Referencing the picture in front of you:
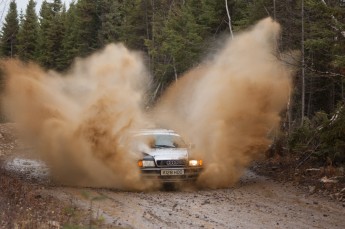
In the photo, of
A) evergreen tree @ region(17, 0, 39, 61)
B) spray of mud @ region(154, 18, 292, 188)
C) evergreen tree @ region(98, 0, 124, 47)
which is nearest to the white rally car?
spray of mud @ region(154, 18, 292, 188)

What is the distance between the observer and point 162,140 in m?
14.2

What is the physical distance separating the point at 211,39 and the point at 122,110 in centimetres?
1812

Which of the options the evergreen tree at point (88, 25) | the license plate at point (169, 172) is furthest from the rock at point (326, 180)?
the evergreen tree at point (88, 25)

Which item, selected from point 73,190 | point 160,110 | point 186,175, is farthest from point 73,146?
point 160,110

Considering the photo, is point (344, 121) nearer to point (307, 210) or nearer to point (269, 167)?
point (307, 210)

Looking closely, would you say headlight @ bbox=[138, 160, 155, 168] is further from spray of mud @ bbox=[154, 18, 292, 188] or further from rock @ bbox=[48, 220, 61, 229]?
rock @ bbox=[48, 220, 61, 229]

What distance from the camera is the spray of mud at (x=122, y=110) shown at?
1373 cm

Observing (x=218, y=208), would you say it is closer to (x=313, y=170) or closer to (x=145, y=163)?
(x=145, y=163)

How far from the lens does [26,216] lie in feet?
26.3

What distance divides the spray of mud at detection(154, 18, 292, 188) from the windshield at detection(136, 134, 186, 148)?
60 cm

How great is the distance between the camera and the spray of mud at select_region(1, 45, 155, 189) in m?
13.5

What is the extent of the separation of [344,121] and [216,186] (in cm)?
385

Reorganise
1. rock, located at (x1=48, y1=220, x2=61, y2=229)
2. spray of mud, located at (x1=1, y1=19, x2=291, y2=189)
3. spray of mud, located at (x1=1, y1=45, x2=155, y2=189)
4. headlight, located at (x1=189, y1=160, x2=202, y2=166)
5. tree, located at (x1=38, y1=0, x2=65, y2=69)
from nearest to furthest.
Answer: rock, located at (x1=48, y1=220, x2=61, y2=229)
headlight, located at (x1=189, y1=160, x2=202, y2=166)
spray of mud, located at (x1=1, y1=45, x2=155, y2=189)
spray of mud, located at (x1=1, y1=19, x2=291, y2=189)
tree, located at (x1=38, y1=0, x2=65, y2=69)

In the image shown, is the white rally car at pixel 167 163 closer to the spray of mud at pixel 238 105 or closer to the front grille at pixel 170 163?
the front grille at pixel 170 163
